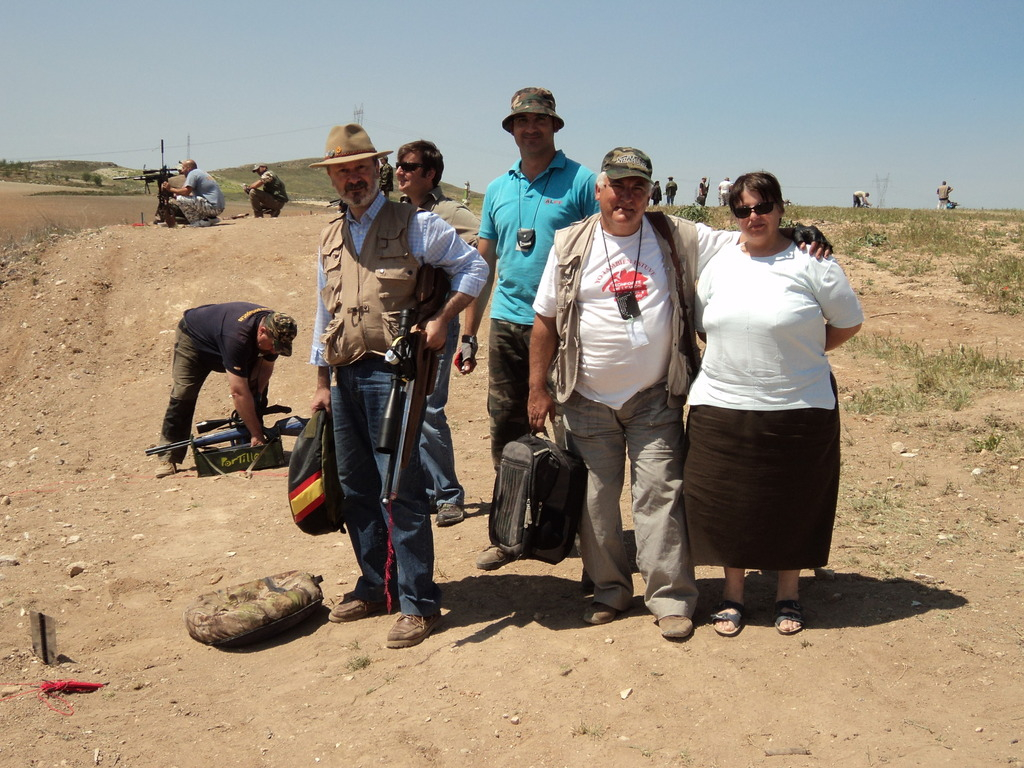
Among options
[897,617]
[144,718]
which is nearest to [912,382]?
[897,617]

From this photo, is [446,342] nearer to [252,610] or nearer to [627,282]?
[627,282]

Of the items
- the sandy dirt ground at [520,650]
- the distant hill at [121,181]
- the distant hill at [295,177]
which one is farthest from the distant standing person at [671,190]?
the distant hill at [295,177]

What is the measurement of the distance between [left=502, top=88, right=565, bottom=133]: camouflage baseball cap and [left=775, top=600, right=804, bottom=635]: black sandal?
2.56 metres

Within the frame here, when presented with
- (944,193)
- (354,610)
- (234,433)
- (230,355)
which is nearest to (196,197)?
(234,433)

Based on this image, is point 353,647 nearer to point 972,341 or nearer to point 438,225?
point 438,225

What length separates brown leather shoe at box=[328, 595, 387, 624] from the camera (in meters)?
4.55

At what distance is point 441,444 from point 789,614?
98.1 inches

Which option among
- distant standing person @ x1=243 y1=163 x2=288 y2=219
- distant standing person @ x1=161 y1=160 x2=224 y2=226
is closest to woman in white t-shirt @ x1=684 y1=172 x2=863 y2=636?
distant standing person @ x1=161 y1=160 x2=224 y2=226

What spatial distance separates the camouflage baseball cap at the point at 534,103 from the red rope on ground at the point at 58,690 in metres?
3.33

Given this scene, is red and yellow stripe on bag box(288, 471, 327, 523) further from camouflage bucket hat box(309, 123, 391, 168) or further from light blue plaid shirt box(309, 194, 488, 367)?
camouflage bucket hat box(309, 123, 391, 168)

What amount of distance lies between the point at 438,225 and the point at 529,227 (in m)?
0.78

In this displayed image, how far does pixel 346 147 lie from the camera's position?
403 centimetres

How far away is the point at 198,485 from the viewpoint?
7309 mm

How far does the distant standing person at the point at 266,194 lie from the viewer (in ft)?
53.0
